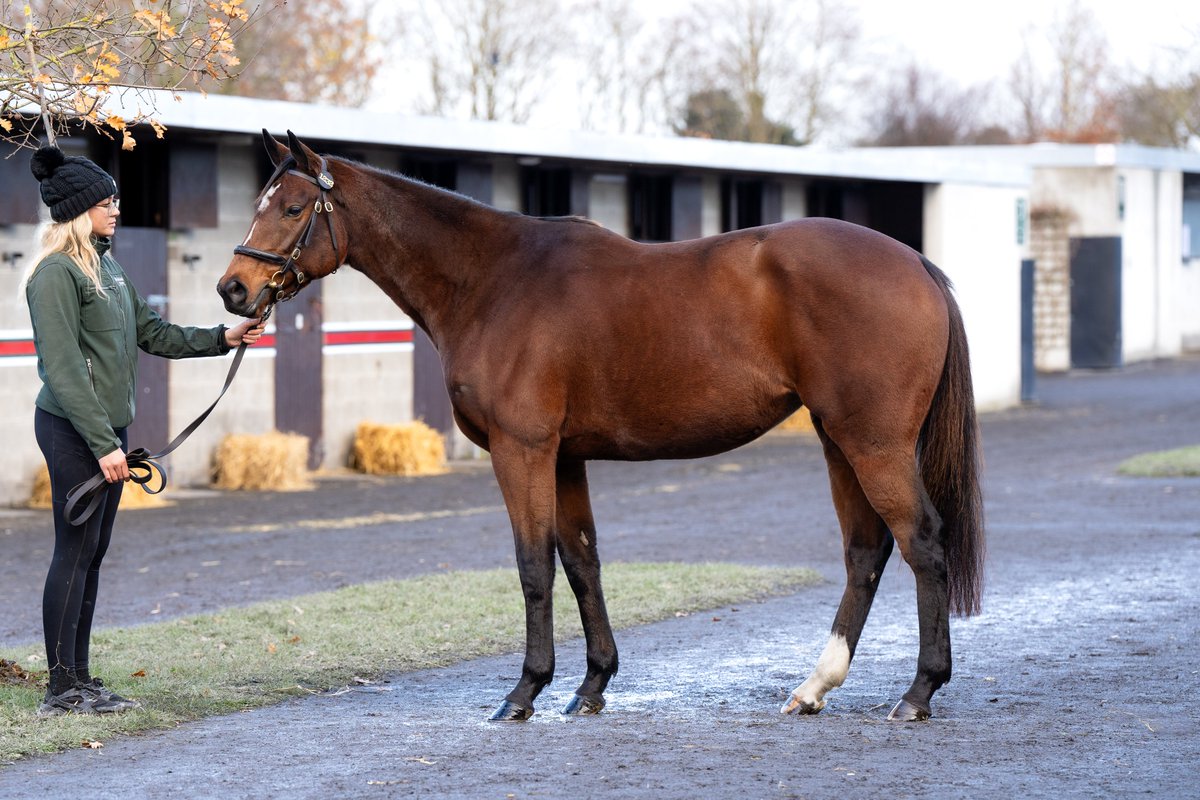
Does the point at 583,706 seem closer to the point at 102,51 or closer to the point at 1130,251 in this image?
the point at 102,51

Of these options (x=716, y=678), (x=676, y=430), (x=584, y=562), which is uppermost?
(x=676, y=430)

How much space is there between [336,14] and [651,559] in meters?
27.6

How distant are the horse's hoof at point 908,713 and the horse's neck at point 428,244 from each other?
220 cm

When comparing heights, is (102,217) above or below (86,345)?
above

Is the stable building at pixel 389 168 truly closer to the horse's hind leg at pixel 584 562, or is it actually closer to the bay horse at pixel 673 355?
the bay horse at pixel 673 355

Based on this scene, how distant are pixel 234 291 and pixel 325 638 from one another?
2.22 m

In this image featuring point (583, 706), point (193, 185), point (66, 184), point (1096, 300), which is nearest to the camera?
point (66, 184)

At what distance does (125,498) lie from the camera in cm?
1405

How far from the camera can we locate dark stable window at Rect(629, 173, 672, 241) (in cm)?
2064

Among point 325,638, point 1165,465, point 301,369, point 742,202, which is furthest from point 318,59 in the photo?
point 325,638

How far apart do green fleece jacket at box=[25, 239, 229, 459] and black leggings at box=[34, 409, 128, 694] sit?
0.38 feet

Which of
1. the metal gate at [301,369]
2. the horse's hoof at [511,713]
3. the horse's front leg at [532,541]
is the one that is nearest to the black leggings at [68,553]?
the horse's front leg at [532,541]

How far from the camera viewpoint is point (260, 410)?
16.1 m

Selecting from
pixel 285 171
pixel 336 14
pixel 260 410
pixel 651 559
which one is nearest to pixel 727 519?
pixel 651 559
